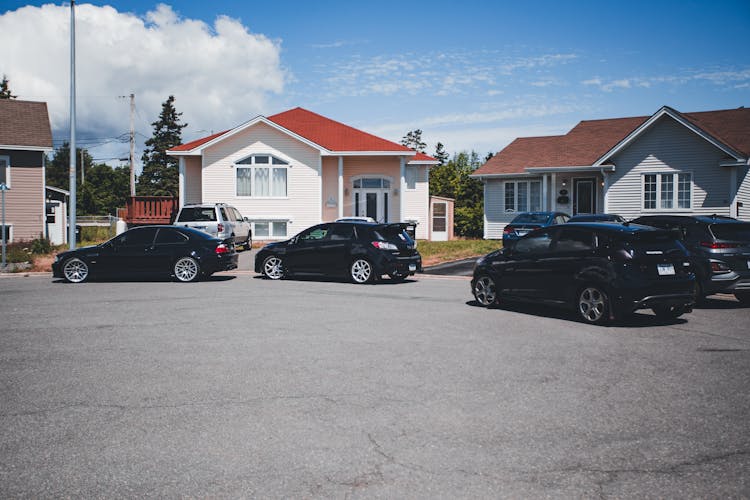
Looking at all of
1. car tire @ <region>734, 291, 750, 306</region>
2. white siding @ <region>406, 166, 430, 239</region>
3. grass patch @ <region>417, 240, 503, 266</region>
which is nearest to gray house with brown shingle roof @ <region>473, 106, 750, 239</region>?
white siding @ <region>406, 166, 430, 239</region>

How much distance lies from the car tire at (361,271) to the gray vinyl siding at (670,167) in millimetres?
17105

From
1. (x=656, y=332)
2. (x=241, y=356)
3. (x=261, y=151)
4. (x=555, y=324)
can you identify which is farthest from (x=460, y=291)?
(x=261, y=151)

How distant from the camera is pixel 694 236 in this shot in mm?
12719

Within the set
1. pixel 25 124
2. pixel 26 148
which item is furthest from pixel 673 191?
pixel 25 124

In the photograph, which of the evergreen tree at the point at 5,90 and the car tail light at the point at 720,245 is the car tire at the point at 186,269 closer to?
the car tail light at the point at 720,245

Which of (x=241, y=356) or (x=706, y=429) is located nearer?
(x=706, y=429)

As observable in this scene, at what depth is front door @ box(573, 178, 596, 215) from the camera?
3294cm

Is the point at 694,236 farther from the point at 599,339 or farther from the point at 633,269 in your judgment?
→ the point at 599,339

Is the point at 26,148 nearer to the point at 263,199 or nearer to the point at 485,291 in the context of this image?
the point at 263,199

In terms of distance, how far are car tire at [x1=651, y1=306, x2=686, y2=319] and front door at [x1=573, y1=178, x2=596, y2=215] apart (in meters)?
22.2

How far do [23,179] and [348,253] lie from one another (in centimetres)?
2095

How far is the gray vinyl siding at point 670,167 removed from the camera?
2798 centimetres

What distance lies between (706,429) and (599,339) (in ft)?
13.1

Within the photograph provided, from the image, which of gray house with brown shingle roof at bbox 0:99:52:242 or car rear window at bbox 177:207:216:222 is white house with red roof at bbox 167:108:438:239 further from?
car rear window at bbox 177:207:216:222
